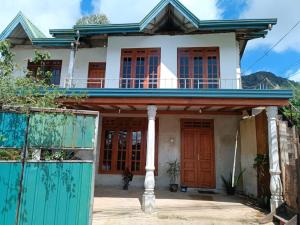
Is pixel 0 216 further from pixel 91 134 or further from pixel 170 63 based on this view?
pixel 170 63

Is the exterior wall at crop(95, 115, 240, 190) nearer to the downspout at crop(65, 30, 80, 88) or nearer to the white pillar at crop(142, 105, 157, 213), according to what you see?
the white pillar at crop(142, 105, 157, 213)

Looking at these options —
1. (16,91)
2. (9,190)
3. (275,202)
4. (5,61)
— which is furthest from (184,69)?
(9,190)

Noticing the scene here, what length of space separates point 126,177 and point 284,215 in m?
6.03

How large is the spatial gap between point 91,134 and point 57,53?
28.6 ft

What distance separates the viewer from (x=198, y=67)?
10.7 metres

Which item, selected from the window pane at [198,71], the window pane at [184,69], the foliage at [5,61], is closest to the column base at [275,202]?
the window pane at [198,71]

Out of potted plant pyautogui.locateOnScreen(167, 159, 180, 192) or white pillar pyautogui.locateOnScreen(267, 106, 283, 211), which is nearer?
white pillar pyautogui.locateOnScreen(267, 106, 283, 211)

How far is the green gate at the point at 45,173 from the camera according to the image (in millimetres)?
4129

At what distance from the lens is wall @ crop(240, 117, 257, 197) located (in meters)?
9.11

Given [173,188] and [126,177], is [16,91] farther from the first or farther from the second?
[173,188]

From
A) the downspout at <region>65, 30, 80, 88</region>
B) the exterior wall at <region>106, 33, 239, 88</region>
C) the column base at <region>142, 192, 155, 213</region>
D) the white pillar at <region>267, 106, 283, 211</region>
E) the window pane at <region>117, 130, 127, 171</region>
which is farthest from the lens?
the window pane at <region>117, 130, 127, 171</region>

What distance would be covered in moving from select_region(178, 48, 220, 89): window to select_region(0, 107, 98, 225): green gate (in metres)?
6.67

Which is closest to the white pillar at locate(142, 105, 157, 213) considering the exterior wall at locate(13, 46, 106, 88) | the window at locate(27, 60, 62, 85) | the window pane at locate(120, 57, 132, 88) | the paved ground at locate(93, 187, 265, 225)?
the paved ground at locate(93, 187, 265, 225)

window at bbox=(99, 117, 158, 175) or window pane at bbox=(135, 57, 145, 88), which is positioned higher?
window pane at bbox=(135, 57, 145, 88)
